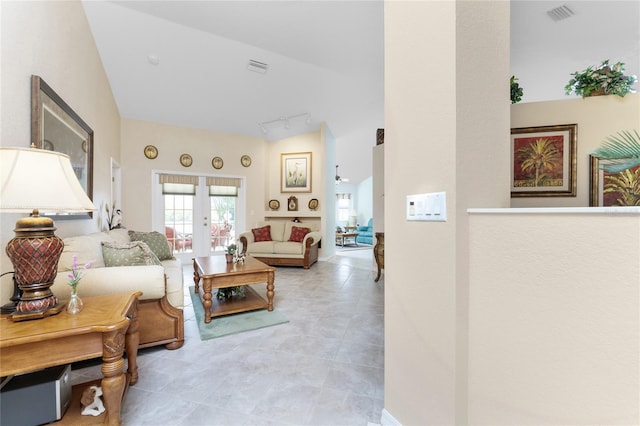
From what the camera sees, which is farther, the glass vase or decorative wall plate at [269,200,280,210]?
decorative wall plate at [269,200,280,210]

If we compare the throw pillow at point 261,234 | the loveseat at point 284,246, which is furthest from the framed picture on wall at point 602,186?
the throw pillow at point 261,234

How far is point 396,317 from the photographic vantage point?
131 centimetres

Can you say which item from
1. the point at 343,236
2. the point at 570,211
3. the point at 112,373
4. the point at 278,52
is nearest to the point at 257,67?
the point at 278,52

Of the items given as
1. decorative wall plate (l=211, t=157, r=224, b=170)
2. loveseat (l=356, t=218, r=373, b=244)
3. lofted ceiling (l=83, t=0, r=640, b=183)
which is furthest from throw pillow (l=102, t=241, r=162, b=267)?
loveseat (l=356, t=218, r=373, b=244)

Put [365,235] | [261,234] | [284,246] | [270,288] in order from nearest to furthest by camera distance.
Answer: [270,288] < [284,246] < [261,234] < [365,235]

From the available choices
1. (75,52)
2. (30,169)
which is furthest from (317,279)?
(75,52)

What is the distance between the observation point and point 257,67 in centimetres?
403

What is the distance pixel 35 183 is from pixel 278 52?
350 centimetres

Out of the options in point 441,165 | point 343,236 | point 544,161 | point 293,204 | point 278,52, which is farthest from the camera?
point 343,236

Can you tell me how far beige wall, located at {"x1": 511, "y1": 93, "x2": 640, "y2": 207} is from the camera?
136 centimetres

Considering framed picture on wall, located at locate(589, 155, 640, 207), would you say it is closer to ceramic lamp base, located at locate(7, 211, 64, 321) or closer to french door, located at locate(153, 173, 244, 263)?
ceramic lamp base, located at locate(7, 211, 64, 321)

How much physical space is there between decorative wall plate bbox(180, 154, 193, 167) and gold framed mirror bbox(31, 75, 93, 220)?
237 centimetres

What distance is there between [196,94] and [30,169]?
166 inches

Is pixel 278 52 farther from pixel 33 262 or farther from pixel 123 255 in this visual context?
pixel 33 262
